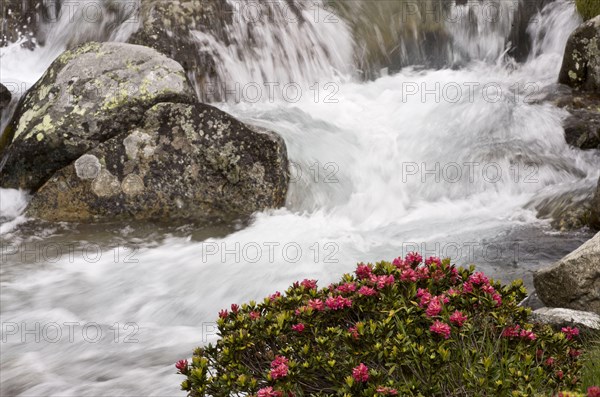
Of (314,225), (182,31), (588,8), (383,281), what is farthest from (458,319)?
(588,8)

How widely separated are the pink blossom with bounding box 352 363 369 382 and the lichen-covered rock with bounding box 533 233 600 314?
233 centimetres

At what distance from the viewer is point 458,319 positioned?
126 inches

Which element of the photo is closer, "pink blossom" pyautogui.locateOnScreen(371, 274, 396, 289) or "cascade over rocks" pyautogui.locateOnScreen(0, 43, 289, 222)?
"pink blossom" pyautogui.locateOnScreen(371, 274, 396, 289)

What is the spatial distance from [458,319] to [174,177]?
17.2ft

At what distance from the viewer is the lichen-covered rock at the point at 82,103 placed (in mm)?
8055

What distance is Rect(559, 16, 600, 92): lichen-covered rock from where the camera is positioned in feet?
32.9

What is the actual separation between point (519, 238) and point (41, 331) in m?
4.48

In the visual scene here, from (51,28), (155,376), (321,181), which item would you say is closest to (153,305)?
(155,376)

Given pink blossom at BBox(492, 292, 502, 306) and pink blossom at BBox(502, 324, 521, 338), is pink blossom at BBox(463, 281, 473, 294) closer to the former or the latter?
pink blossom at BBox(492, 292, 502, 306)

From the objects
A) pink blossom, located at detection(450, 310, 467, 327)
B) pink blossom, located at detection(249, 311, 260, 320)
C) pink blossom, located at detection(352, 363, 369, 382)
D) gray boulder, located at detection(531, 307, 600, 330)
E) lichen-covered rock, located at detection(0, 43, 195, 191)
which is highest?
lichen-covered rock, located at detection(0, 43, 195, 191)

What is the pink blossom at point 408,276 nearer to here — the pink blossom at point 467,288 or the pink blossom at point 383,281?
the pink blossom at point 383,281

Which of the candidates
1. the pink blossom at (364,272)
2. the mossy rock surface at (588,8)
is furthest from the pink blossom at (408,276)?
the mossy rock surface at (588,8)

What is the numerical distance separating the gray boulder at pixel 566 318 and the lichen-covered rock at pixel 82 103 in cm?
532

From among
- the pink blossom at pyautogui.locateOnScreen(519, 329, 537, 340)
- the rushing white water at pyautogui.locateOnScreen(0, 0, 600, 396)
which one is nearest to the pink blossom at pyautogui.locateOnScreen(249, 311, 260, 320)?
the pink blossom at pyautogui.locateOnScreen(519, 329, 537, 340)
